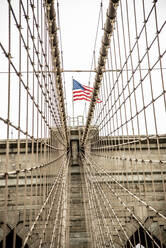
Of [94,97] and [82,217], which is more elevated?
[94,97]

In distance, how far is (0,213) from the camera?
20.3 ft

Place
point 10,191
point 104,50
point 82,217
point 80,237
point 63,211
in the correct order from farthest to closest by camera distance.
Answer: point 10,191 < point 82,217 < point 80,237 < point 63,211 < point 104,50

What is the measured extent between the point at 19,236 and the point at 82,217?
80.3 inches

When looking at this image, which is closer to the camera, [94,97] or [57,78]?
[57,78]

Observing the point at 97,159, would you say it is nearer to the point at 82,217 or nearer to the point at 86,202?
the point at 86,202

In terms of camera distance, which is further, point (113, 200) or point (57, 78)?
point (113, 200)

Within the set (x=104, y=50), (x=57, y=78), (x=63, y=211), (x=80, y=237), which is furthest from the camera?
(x=80, y=237)

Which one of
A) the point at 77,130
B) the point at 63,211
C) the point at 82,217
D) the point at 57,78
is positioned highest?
the point at 57,78

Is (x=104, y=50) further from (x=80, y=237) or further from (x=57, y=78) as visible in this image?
(x=80, y=237)

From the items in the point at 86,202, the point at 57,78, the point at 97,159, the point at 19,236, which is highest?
the point at 57,78

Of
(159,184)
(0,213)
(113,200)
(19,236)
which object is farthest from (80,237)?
(159,184)

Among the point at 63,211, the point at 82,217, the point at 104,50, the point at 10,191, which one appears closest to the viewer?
the point at 104,50

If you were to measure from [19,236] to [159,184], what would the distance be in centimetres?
473

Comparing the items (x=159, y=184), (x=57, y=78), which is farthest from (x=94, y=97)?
(x=159, y=184)
